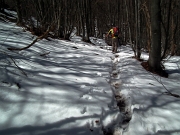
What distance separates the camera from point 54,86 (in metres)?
3.28

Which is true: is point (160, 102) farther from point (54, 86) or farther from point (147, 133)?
point (54, 86)

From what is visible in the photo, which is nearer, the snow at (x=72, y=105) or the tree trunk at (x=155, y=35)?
the snow at (x=72, y=105)

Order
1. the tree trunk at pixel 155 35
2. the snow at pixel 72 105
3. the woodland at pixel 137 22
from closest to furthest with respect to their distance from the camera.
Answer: the snow at pixel 72 105, the tree trunk at pixel 155 35, the woodland at pixel 137 22

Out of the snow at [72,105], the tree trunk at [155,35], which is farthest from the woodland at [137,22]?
the snow at [72,105]

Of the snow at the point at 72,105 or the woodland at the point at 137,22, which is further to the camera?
the woodland at the point at 137,22

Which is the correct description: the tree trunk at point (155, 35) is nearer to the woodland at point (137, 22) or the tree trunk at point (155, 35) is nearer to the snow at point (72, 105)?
the woodland at point (137, 22)

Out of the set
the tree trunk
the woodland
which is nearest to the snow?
the woodland

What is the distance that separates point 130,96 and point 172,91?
3.66 feet

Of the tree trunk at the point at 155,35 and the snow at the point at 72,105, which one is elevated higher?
the tree trunk at the point at 155,35

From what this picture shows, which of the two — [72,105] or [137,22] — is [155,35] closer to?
[137,22]

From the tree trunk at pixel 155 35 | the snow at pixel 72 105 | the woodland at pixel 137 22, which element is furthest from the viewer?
the woodland at pixel 137 22

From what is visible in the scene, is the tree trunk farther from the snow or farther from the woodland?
the snow

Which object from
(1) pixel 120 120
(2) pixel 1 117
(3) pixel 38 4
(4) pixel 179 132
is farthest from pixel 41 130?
(3) pixel 38 4

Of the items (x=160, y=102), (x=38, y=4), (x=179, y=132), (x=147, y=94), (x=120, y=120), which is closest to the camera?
(x=179, y=132)
